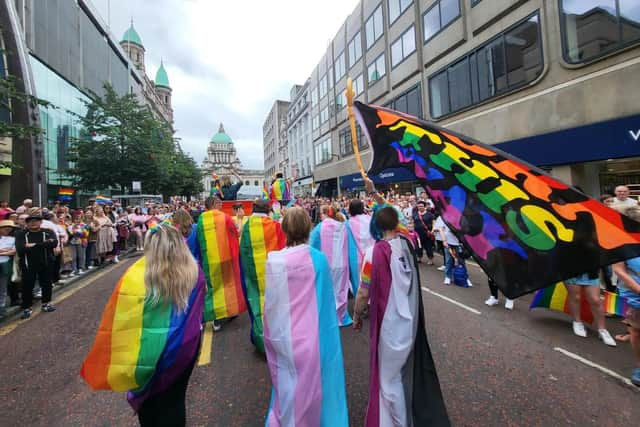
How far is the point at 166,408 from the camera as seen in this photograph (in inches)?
76.5

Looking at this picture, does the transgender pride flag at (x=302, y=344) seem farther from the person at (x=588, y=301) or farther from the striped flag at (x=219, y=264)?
the person at (x=588, y=301)

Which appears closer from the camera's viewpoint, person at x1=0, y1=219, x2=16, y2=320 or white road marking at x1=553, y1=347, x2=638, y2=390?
white road marking at x1=553, y1=347, x2=638, y2=390

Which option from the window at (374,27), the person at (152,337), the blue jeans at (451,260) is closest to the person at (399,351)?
the person at (152,337)

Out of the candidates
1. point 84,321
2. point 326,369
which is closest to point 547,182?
point 326,369

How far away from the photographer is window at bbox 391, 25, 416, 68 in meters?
18.7

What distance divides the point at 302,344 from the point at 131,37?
77521mm

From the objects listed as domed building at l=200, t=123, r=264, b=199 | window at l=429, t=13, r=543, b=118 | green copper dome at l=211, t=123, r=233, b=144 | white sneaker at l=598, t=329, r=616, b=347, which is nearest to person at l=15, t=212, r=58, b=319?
white sneaker at l=598, t=329, r=616, b=347

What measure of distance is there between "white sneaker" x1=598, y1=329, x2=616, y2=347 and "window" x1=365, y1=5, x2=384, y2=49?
23573mm

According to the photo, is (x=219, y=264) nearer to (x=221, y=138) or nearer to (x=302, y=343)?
(x=302, y=343)

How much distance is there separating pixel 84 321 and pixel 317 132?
3670 centimetres

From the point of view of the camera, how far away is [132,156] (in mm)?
21344

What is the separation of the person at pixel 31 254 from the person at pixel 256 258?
414 cm

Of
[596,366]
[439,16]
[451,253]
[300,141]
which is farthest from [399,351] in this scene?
[300,141]

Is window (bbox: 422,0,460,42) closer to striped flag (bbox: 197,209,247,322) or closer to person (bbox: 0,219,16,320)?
striped flag (bbox: 197,209,247,322)
